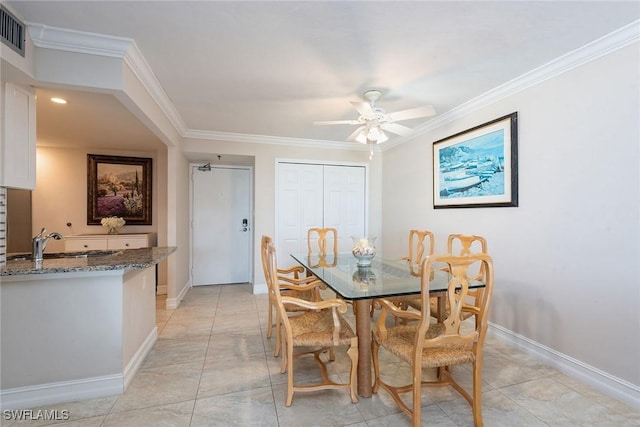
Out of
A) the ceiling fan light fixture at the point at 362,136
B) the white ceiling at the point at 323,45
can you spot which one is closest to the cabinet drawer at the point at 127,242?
the white ceiling at the point at 323,45

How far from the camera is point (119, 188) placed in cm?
410

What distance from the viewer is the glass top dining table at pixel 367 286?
5.69 feet

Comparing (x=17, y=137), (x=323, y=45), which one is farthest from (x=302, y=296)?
(x=17, y=137)

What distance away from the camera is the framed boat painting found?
248 centimetres

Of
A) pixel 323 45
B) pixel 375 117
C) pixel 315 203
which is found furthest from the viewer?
pixel 315 203

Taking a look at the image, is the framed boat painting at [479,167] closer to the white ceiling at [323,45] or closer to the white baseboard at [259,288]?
the white ceiling at [323,45]

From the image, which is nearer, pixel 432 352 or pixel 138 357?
pixel 432 352

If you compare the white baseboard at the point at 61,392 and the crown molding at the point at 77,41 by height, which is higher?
the crown molding at the point at 77,41

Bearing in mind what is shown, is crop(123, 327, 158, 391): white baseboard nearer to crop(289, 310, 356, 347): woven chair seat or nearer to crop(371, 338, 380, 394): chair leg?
crop(289, 310, 356, 347): woven chair seat

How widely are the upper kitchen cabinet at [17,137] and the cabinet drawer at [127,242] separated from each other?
6.55ft

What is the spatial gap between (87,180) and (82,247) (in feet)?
3.22

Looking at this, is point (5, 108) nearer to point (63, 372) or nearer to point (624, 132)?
point (63, 372)

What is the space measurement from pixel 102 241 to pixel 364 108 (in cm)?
377

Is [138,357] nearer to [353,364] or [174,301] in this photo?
[174,301]
